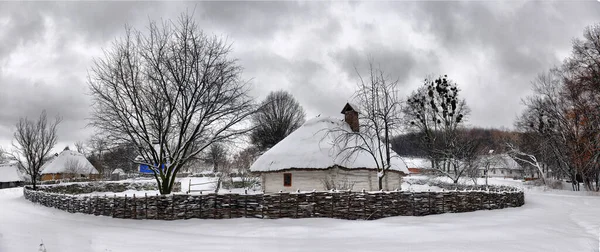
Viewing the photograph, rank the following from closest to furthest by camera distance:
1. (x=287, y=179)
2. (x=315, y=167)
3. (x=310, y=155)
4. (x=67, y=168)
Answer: (x=315, y=167), (x=310, y=155), (x=287, y=179), (x=67, y=168)

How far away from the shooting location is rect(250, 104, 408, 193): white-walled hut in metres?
20.6

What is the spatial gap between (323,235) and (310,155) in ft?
34.0

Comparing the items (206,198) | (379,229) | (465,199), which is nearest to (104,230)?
(206,198)

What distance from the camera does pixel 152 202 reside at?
46.9 ft

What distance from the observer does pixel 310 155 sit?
827 inches

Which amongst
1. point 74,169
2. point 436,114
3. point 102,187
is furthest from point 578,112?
point 74,169

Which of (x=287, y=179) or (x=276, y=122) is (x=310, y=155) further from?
(x=276, y=122)

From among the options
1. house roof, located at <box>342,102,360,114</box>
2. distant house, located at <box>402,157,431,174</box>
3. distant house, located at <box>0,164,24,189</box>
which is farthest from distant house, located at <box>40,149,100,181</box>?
distant house, located at <box>402,157,431,174</box>

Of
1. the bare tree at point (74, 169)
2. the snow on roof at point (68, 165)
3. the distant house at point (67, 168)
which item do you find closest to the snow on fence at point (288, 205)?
the bare tree at point (74, 169)

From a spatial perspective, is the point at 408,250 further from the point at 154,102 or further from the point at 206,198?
the point at 154,102

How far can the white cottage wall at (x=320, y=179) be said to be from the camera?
20.8m

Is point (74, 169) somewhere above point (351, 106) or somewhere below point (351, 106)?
below

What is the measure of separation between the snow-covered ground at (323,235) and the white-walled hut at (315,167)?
23.3 ft

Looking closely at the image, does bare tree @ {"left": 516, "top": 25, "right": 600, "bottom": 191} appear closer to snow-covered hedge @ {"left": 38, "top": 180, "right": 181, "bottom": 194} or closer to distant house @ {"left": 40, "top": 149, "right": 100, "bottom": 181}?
snow-covered hedge @ {"left": 38, "top": 180, "right": 181, "bottom": 194}
